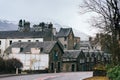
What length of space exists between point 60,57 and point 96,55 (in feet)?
88.6

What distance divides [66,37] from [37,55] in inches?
1821

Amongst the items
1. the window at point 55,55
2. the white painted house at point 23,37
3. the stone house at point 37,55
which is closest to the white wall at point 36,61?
the stone house at point 37,55

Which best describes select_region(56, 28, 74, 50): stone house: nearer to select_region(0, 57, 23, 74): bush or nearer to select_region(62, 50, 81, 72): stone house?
select_region(62, 50, 81, 72): stone house

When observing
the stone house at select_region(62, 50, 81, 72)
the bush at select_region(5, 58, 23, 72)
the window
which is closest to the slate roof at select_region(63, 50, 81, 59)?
the stone house at select_region(62, 50, 81, 72)

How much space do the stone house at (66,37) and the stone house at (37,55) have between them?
40218 mm

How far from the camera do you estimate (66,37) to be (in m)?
140

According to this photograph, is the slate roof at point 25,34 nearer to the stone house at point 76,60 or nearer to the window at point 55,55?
the stone house at point 76,60

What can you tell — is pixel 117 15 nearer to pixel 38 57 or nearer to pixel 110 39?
pixel 110 39

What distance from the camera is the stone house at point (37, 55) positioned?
9319 cm

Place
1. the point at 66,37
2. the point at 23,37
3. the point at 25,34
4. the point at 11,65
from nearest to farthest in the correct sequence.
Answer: the point at 11,65
the point at 23,37
the point at 25,34
the point at 66,37

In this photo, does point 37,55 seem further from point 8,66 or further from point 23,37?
point 23,37

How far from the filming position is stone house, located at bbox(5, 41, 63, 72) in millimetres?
93188

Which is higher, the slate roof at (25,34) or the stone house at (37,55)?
the slate roof at (25,34)

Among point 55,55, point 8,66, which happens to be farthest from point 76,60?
point 8,66
